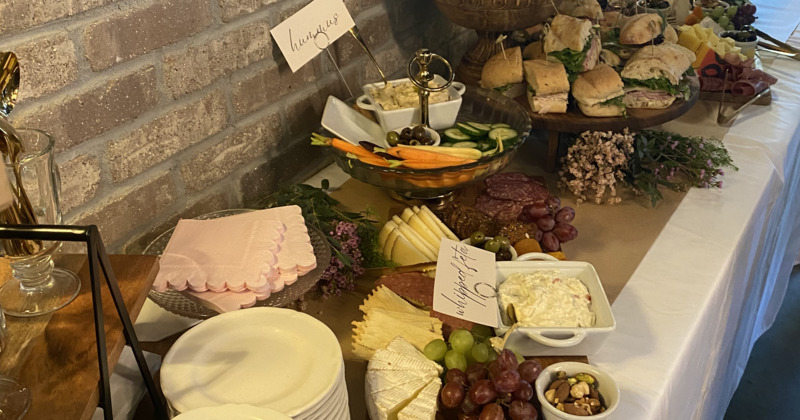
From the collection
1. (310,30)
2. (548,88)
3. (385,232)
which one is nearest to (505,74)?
(548,88)

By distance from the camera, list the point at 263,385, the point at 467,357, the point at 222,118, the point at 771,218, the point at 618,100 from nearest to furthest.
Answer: the point at 263,385 < the point at 467,357 < the point at 222,118 < the point at 618,100 < the point at 771,218

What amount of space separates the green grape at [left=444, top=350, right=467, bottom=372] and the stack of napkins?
0.77 ft

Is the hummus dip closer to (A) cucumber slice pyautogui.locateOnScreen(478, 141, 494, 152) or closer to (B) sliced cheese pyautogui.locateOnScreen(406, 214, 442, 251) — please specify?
(A) cucumber slice pyautogui.locateOnScreen(478, 141, 494, 152)

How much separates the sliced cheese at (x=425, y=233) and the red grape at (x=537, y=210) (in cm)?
18

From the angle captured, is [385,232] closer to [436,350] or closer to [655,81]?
[436,350]

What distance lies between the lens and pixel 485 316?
35.7 inches

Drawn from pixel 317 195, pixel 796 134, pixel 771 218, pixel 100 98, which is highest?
pixel 100 98

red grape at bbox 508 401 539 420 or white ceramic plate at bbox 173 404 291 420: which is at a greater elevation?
white ceramic plate at bbox 173 404 291 420

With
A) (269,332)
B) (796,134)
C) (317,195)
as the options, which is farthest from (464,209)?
(796,134)

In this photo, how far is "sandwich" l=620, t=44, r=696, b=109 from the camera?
1404mm

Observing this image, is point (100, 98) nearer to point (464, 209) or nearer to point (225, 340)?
point (225, 340)

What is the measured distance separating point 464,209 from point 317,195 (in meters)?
0.28

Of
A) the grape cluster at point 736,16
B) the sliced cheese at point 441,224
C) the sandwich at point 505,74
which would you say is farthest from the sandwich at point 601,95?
the grape cluster at point 736,16

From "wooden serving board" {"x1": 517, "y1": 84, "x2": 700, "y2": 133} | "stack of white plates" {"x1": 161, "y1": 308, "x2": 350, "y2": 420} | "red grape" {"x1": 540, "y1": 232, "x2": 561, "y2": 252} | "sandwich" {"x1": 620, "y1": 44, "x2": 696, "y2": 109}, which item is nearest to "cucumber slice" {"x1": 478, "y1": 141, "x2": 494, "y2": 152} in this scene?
"wooden serving board" {"x1": 517, "y1": 84, "x2": 700, "y2": 133}
